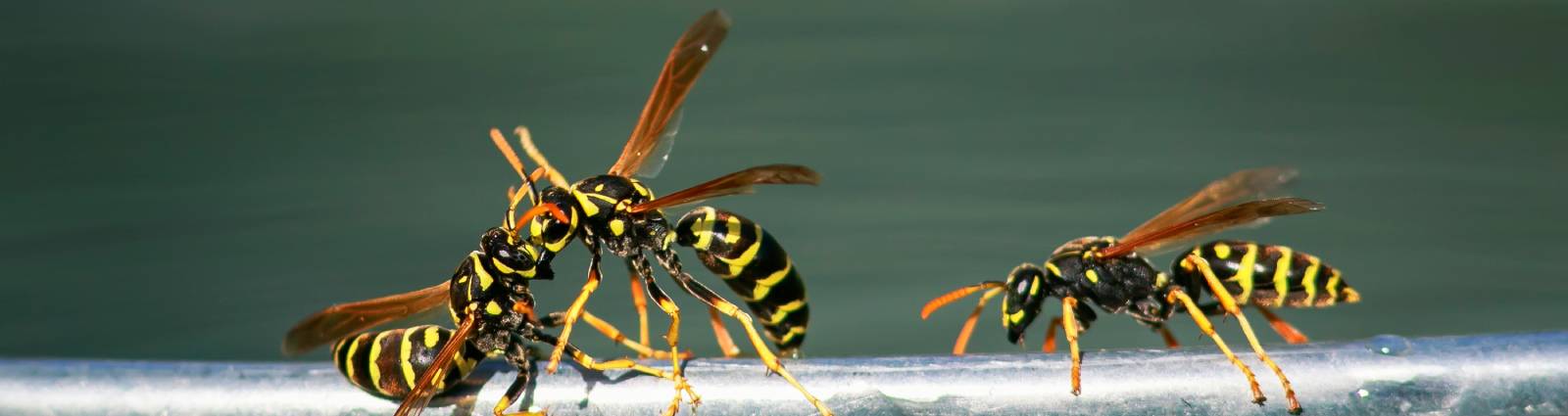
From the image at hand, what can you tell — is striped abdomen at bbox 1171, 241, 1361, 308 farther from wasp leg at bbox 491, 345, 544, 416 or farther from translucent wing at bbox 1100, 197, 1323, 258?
wasp leg at bbox 491, 345, 544, 416

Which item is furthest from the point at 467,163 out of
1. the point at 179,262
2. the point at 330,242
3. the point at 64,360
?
the point at 64,360

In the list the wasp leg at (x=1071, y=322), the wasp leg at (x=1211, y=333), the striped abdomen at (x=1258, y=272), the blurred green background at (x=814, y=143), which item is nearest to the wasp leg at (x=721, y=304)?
the wasp leg at (x=1071, y=322)

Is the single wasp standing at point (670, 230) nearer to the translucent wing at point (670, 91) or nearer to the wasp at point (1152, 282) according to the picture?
the translucent wing at point (670, 91)

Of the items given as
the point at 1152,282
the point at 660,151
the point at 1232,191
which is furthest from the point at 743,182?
the point at 1232,191

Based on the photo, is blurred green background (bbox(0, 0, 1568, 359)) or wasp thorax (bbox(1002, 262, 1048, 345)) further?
blurred green background (bbox(0, 0, 1568, 359))

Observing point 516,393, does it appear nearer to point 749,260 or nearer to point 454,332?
point 454,332

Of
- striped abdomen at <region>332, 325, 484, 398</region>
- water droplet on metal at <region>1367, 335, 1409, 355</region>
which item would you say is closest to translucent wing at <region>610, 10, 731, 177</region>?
striped abdomen at <region>332, 325, 484, 398</region>

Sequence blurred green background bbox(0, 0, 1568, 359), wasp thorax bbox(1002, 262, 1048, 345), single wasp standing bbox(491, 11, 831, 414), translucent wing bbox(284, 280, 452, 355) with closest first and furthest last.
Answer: translucent wing bbox(284, 280, 452, 355)
single wasp standing bbox(491, 11, 831, 414)
wasp thorax bbox(1002, 262, 1048, 345)
blurred green background bbox(0, 0, 1568, 359)
